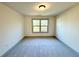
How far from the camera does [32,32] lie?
1007cm

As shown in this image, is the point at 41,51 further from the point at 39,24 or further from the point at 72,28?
the point at 39,24

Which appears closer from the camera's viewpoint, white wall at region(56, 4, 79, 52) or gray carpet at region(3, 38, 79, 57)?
gray carpet at region(3, 38, 79, 57)

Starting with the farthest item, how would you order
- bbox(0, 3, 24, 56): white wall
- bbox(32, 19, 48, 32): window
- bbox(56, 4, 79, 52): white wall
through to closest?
1. bbox(32, 19, 48, 32): window
2. bbox(56, 4, 79, 52): white wall
3. bbox(0, 3, 24, 56): white wall

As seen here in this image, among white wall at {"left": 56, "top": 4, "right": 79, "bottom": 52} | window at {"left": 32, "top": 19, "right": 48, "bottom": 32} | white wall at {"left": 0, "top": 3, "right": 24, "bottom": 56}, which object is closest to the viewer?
white wall at {"left": 0, "top": 3, "right": 24, "bottom": 56}

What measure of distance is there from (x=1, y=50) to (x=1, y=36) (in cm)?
51

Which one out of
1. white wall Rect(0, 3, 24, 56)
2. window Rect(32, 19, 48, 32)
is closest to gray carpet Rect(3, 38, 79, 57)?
white wall Rect(0, 3, 24, 56)

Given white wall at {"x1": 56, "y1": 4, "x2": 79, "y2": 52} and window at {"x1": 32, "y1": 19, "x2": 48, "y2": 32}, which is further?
window at {"x1": 32, "y1": 19, "x2": 48, "y2": 32}

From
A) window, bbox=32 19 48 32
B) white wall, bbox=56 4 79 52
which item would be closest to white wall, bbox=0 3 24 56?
white wall, bbox=56 4 79 52

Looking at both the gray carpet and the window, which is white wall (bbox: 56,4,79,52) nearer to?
the gray carpet

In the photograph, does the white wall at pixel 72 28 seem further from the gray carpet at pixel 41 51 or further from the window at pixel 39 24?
the window at pixel 39 24

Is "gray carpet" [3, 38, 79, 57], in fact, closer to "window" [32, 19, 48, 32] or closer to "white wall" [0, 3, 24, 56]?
"white wall" [0, 3, 24, 56]

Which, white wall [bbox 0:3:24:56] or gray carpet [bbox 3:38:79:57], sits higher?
white wall [bbox 0:3:24:56]

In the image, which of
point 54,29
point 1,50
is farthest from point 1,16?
point 54,29

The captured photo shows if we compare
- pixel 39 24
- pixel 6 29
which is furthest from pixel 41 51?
pixel 39 24
